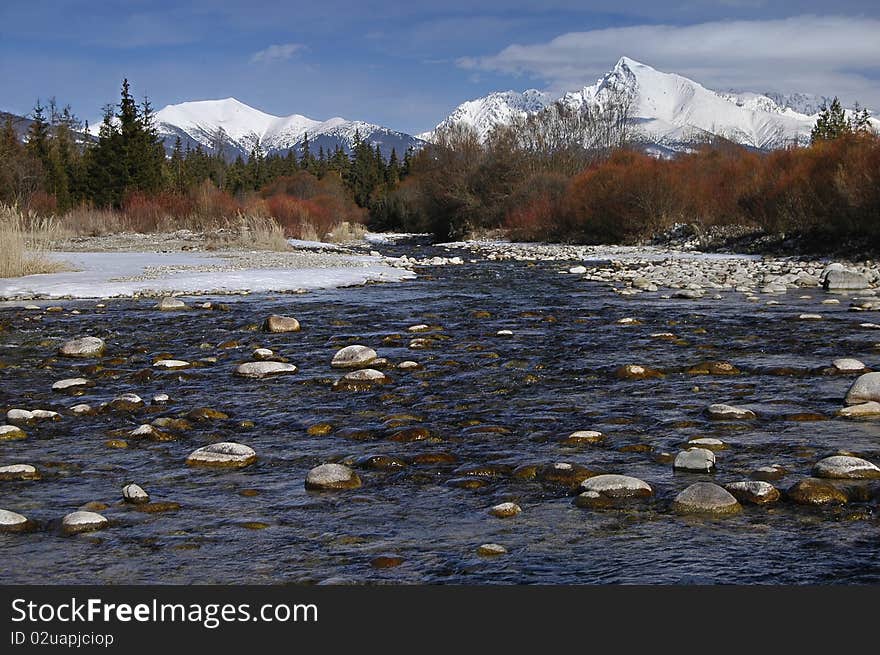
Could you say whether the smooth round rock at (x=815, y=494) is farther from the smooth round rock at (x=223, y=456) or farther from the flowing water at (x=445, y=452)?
the smooth round rock at (x=223, y=456)

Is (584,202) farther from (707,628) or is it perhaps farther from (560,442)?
(707,628)

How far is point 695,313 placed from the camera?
10781 millimetres

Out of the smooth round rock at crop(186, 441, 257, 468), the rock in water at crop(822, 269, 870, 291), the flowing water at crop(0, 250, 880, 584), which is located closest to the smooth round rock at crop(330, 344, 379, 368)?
the flowing water at crop(0, 250, 880, 584)

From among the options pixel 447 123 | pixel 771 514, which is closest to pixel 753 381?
pixel 771 514

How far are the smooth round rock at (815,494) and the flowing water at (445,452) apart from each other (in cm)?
11

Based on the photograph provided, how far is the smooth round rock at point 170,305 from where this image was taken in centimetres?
1161

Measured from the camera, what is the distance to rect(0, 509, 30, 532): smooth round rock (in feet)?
11.8

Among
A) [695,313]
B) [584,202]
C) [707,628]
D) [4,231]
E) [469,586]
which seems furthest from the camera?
[584,202]

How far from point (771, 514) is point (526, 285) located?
11805 mm

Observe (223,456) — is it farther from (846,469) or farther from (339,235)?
(339,235)

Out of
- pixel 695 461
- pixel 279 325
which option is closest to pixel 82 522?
pixel 695 461

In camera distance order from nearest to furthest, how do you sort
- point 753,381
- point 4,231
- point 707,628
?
point 707,628, point 753,381, point 4,231

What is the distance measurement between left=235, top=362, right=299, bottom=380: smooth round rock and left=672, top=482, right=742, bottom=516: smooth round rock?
4.16m

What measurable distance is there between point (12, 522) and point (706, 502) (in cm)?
297
